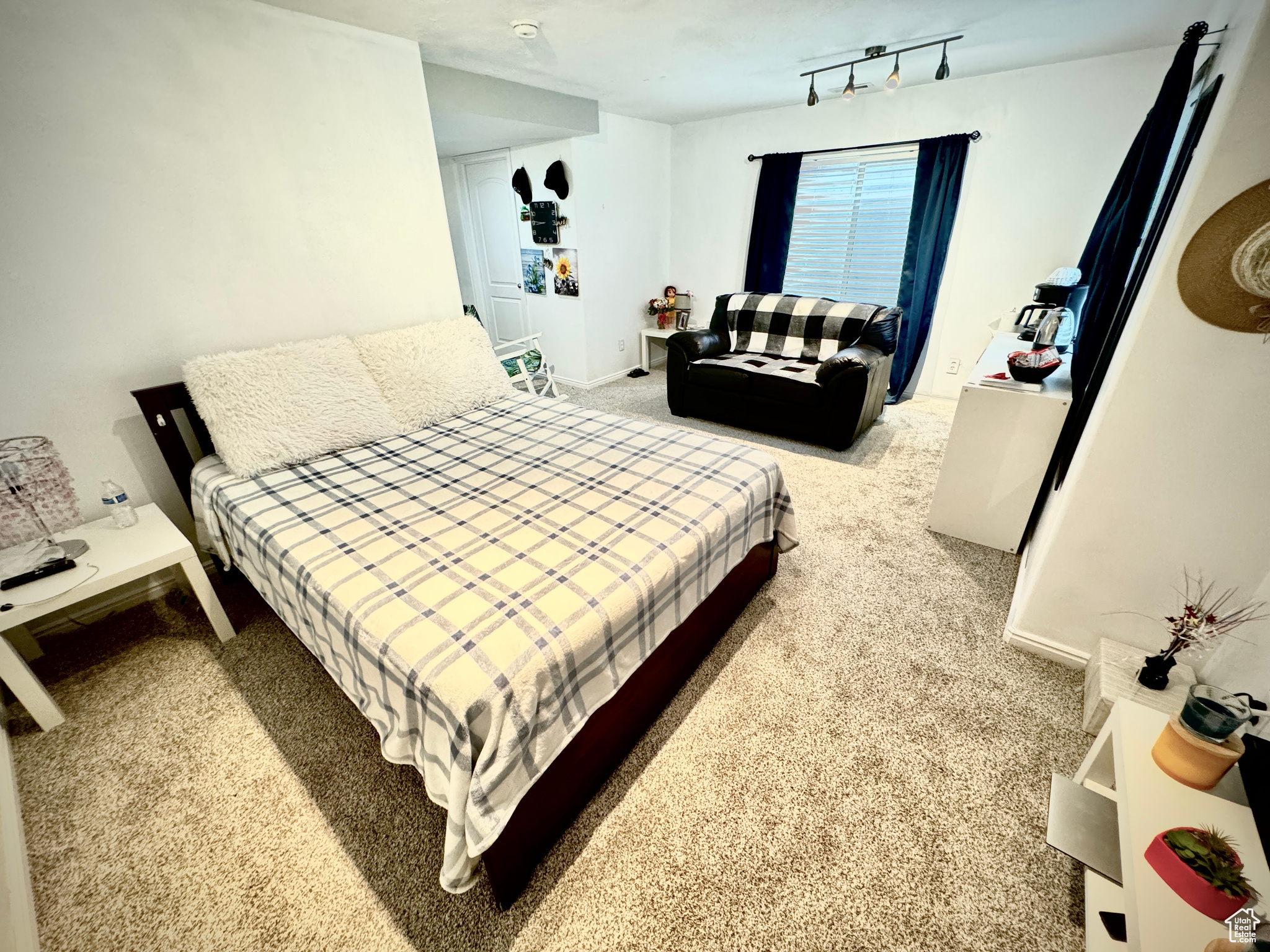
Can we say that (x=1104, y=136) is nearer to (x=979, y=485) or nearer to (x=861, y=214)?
(x=861, y=214)

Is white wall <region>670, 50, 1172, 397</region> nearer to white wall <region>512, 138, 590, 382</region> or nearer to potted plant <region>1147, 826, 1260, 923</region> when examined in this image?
white wall <region>512, 138, 590, 382</region>

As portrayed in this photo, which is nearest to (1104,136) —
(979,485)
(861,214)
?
(861,214)

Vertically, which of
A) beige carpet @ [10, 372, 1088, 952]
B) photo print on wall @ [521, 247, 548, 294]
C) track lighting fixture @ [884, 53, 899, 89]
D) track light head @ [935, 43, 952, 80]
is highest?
track light head @ [935, 43, 952, 80]

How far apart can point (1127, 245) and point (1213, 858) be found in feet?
6.46

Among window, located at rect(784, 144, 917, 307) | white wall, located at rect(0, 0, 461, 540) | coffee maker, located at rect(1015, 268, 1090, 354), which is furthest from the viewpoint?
window, located at rect(784, 144, 917, 307)

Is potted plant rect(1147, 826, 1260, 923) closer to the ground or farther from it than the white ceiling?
closer to the ground

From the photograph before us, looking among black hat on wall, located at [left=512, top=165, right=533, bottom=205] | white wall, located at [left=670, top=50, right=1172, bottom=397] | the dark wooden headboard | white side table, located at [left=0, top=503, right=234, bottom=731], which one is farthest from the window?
white side table, located at [left=0, top=503, right=234, bottom=731]

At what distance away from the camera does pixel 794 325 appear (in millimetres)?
3807

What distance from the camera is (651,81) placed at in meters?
3.17

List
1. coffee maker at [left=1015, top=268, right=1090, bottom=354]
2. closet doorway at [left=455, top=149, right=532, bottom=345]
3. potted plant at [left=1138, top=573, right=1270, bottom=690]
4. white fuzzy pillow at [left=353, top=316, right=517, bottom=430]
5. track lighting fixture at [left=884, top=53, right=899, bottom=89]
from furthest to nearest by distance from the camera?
closet doorway at [left=455, top=149, right=532, bottom=345]
coffee maker at [left=1015, top=268, right=1090, bottom=354]
track lighting fixture at [left=884, top=53, right=899, bottom=89]
white fuzzy pillow at [left=353, top=316, right=517, bottom=430]
potted plant at [left=1138, top=573, right=1270, bottom=690]

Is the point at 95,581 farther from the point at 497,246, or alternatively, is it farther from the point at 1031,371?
the point at 497,246

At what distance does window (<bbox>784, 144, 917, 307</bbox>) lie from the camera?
3.83m

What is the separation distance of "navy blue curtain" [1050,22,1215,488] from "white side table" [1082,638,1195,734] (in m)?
0.66

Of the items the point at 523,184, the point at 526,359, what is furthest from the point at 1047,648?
the point at 523,184
